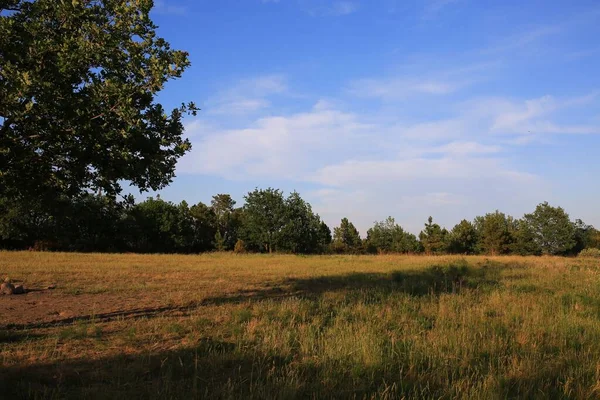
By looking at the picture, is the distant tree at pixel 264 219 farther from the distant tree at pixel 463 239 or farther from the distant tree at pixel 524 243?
the distant tree at pixel 524 243

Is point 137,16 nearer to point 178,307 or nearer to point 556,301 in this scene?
point 178,307

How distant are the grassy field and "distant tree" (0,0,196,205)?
143 inches

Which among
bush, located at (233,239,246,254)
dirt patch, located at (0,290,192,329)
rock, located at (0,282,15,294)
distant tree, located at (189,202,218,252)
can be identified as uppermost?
distant tree, located at (189,202,218,252)

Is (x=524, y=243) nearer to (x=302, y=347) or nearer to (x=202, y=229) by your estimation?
(x=202, y=229)

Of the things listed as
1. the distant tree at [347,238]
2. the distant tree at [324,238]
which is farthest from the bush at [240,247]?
the distant tree at [347,238]

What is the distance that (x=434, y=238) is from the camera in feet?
262

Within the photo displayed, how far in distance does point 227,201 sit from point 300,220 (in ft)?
152

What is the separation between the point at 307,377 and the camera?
5.86 meters

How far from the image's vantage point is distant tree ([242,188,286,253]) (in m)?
67.9

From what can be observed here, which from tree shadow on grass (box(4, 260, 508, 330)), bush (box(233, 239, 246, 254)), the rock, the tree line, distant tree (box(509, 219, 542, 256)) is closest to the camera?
tree shadow on grass (box(4, 260, 508, 330))

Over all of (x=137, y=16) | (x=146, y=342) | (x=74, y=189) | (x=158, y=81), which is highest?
(x=137, y=16)

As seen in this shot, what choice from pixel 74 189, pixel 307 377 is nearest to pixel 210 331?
pixel 307 377

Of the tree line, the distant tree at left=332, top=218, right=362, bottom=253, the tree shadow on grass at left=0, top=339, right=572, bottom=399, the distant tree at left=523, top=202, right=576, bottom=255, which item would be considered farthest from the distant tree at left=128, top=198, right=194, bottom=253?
the distant tree at left=523, top=202, right=576, bottom=255

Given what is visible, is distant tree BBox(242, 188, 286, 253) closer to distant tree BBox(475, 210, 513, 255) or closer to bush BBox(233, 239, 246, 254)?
bush BBox(233, 239, 246, 254)
